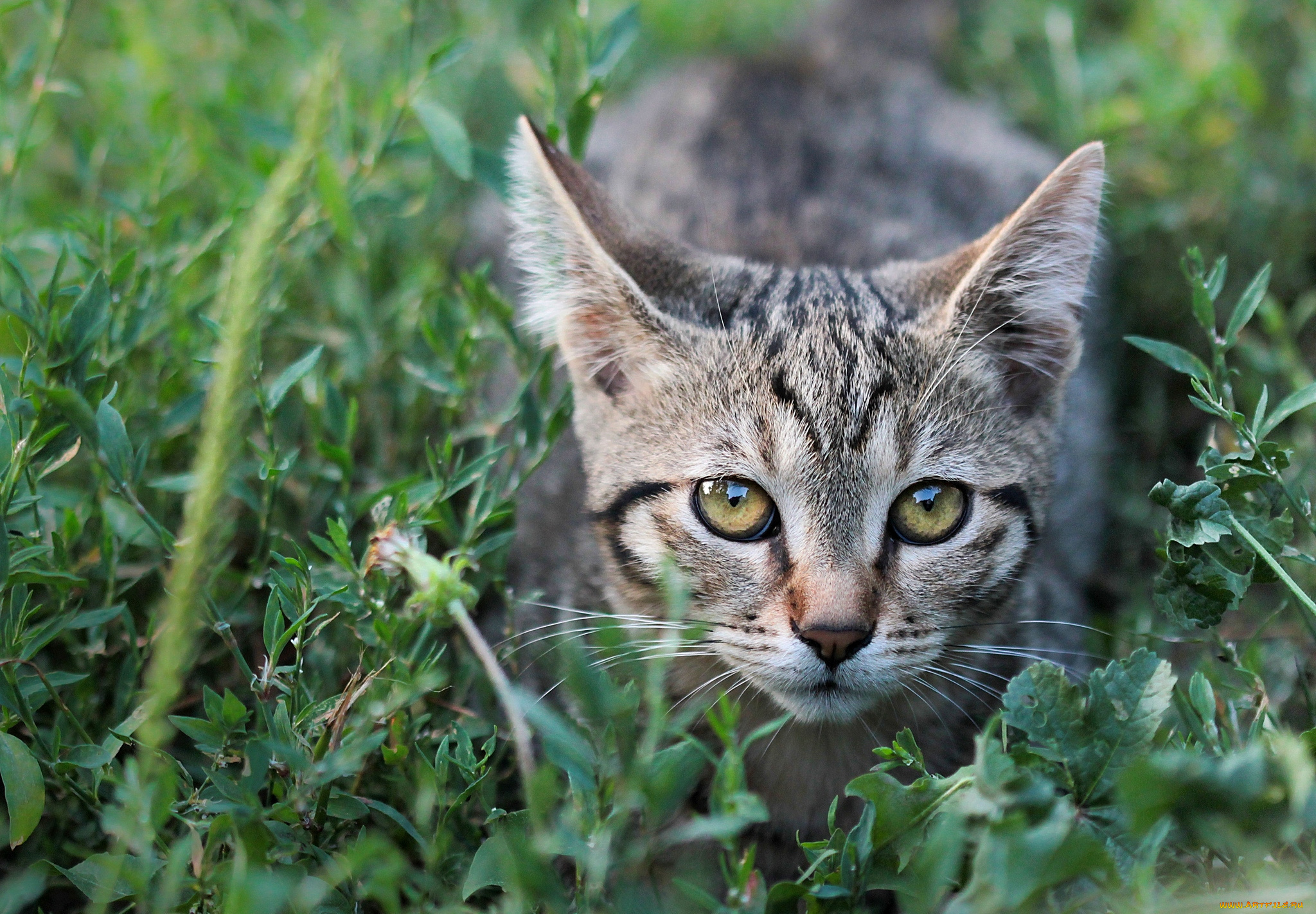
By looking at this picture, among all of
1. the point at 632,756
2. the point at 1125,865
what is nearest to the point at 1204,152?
the point at 1125,865

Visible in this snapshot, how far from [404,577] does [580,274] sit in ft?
2.27

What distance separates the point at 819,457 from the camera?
5.81ft

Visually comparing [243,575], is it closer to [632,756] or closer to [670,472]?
[670,472]

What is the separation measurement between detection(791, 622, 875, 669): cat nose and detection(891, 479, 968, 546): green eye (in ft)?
0.76

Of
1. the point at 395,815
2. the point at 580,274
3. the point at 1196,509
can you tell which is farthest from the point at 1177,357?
the point at 395,815

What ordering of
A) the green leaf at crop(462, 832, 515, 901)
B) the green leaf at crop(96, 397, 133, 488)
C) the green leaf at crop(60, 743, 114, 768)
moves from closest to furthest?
the green leaf at crop(462, 832, 515, 901)
the green leaf at crop(60, 743, 114, 768)
the green leaf at crop(96, 397, 133, 488)

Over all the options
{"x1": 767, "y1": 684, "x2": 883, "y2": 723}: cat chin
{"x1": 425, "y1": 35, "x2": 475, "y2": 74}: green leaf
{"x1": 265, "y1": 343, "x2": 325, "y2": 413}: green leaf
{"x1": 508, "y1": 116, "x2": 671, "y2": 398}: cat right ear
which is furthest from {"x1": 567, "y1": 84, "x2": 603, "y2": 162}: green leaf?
{"x1": 767, "y1": 684, "x2": 883, "y2": 723}: cat chin

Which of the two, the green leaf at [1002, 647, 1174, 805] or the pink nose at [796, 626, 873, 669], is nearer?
the green leaf at [1002, 647, 1174, 805]

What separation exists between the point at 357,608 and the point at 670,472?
625 mm

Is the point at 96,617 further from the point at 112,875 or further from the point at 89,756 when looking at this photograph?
the point at 112,875

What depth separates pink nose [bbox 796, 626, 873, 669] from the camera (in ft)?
5.41

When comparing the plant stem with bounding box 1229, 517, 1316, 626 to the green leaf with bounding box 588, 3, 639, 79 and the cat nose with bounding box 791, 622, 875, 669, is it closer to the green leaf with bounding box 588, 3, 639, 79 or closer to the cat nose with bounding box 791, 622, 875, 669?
the cat nose with bounding box 791, 622, 875, 669

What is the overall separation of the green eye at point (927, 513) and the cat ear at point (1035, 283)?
0.31 meters

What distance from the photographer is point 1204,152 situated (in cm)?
346
